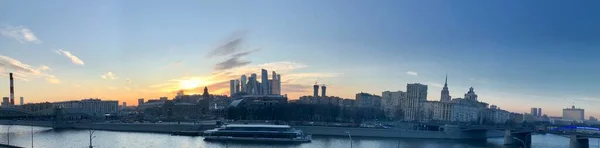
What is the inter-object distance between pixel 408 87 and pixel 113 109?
9555 centimetres

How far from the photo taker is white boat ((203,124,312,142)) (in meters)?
49.2

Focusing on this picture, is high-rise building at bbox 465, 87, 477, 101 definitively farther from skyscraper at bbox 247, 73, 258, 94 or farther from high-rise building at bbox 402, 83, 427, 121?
skyscraper at bbox 247, 73, 258, 94

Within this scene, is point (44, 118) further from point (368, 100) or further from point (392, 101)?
point (368, 100)

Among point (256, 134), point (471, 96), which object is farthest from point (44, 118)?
point (471, 96)

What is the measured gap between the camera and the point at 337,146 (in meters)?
44.6

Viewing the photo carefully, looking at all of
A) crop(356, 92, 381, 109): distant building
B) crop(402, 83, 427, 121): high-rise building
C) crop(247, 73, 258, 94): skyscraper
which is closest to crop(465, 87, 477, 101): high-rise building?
crop(402, 83, 427, 121): high-rise building

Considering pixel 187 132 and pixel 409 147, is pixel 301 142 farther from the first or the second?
pixel 187 132

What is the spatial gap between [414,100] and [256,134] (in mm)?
75350

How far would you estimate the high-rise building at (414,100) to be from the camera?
379 ft

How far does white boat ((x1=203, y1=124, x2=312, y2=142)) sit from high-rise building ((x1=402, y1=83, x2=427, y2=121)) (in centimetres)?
6834

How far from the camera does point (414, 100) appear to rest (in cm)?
11825

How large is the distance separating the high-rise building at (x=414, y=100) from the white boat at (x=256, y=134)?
224 feet

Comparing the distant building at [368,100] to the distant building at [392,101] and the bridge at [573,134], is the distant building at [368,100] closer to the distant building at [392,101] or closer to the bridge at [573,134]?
the distant building at [392,101]

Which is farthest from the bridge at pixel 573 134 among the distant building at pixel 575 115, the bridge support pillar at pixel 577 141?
the distant building at pixel 575 115
